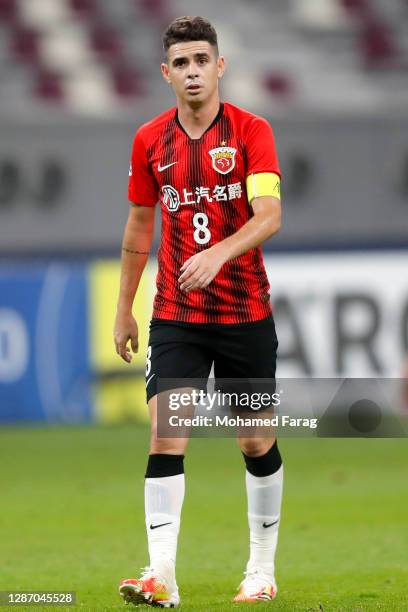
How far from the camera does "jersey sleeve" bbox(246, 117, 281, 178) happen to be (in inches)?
186

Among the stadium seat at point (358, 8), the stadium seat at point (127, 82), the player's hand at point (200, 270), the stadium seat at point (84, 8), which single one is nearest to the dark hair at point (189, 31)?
the player's hand at point (200, 270)

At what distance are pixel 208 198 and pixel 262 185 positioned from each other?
0.68 ft

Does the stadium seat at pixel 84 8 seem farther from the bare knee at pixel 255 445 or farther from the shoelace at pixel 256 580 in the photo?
the shoelace at pixel 256 580

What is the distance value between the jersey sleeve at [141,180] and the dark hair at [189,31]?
402 mm

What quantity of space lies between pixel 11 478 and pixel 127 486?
103cm

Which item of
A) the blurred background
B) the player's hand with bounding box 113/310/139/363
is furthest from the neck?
the blurred background

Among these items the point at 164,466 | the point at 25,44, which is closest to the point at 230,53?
the point at 25,44

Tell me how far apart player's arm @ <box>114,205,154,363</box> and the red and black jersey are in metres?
0.16

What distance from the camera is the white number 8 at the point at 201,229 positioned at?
15.7 feet

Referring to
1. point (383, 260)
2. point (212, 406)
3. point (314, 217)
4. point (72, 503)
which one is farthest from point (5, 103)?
point (212, 406)

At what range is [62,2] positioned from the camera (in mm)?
18641

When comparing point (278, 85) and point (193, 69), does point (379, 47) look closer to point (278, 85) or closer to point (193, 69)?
point (278, 85)

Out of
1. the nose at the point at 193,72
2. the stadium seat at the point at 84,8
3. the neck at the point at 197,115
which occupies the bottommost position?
the neck at the point at 197,115

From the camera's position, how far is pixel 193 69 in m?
4.70
